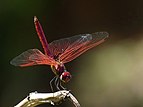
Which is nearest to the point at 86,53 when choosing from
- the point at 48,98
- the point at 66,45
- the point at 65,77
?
the point at 66,45

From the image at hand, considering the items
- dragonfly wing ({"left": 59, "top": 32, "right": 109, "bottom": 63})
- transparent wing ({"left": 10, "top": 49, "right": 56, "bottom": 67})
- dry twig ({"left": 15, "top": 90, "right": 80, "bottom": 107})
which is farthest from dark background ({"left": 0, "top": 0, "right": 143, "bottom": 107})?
dry twig ({"left": 15, "top": 90, "right": 80, "bottom": 107})

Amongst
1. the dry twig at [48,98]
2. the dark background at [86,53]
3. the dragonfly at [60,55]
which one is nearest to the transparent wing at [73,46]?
the dragonfly at [60,55]

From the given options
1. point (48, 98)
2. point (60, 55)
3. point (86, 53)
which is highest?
point (86, 53)

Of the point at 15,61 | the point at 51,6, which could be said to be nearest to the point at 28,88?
the point at 51,6

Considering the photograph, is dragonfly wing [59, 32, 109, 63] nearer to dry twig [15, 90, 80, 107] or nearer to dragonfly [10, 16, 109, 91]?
dragonfly [10, 16, 109, 91]

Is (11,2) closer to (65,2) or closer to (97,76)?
(65,2)

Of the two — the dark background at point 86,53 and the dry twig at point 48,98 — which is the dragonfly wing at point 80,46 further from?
the dark background at point 86,53

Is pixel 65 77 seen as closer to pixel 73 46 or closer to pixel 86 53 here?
pixel 73 46
